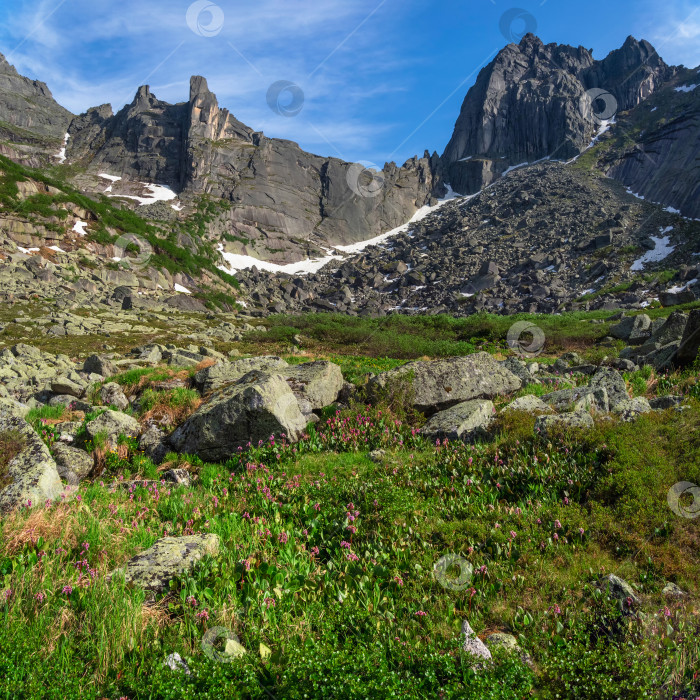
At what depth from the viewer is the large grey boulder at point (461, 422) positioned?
328 inches

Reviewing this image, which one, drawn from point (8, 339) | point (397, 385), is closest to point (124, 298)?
point (8, 339)

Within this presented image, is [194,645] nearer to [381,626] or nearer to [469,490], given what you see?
[381,626]

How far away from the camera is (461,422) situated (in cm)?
852

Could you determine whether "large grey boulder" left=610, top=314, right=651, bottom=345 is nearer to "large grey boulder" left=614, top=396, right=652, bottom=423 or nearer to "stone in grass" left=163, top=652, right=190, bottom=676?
"large grey boulder" left=614, top=396, right=652, bottom=423

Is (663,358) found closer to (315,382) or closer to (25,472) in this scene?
(315,382)

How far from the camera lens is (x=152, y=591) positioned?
13.0 feet

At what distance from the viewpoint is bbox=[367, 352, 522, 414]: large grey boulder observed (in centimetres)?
1055

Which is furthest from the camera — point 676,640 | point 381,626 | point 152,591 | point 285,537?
point 285,537

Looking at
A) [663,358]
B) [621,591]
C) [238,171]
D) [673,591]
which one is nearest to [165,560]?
[621,591]

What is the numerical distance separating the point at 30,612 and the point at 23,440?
13.9 feet

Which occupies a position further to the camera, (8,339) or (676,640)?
(8,339)

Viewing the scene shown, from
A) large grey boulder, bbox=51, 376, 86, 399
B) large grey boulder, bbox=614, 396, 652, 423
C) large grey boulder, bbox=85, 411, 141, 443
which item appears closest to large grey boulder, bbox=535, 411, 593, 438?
large grey boulder, bbox=614, 396, 652, 423

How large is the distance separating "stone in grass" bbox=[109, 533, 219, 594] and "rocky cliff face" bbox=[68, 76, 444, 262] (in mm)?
142824

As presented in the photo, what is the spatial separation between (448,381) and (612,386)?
11.5 ft
